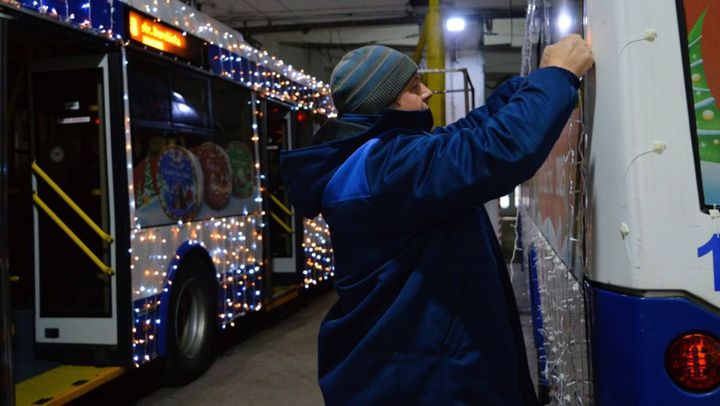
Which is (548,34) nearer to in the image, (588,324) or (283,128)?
(588,324)

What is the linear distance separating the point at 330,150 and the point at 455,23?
11737 millimetres

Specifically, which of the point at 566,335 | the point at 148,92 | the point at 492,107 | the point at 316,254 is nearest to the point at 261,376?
the point at 148,92

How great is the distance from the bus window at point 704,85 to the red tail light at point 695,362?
1.00 feet

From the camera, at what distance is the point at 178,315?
568 centimetres

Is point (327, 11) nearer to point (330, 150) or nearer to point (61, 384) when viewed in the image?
point (61, 384)

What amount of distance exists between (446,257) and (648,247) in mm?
470

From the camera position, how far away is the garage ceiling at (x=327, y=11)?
41.0ft

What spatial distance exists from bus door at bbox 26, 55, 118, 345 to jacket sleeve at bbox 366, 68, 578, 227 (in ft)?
11.5

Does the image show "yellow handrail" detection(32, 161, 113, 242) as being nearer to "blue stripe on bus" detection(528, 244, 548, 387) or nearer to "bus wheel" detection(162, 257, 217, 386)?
"bus wheel" detection(162, 257, 217, 386)

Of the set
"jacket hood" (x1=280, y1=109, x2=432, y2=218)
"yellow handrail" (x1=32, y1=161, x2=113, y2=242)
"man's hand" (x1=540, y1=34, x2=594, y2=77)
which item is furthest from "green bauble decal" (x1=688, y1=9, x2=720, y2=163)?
"yellow handrail" (x1=32, y1=161, x2=113, y2=242)

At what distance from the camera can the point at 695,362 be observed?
1520 mm

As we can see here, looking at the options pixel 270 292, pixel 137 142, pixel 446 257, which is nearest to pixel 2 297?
pixel 137 142

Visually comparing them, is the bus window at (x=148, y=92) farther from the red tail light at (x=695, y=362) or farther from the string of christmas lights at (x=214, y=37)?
the red tail light at (x=695, y=362)

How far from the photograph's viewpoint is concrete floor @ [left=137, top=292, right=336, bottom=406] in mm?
5219
